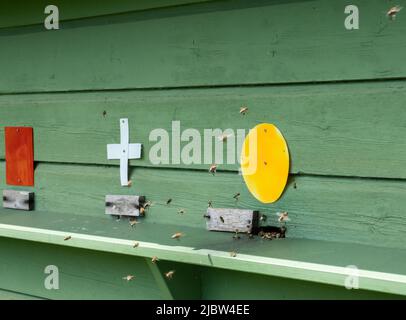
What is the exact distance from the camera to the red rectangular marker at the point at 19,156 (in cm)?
257

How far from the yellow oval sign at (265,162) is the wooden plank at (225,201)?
1.2 inches

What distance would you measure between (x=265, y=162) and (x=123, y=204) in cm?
63

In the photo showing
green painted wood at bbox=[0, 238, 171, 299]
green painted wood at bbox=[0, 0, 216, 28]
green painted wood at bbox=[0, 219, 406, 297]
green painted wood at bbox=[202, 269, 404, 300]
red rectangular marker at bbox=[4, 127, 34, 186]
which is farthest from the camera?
red rectangular marker at bbox=[4, 127, 34, 186]

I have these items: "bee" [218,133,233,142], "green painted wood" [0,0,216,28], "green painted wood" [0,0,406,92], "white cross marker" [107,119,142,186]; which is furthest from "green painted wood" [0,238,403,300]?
"green painted wood" [0,0,216,28]

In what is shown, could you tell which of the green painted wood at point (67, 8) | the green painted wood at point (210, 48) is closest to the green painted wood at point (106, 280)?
the green painted wood at point (210, 48)

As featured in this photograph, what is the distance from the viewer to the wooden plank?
171 centimetres

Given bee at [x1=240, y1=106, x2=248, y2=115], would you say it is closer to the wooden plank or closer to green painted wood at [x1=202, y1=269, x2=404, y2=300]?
the wooden plank

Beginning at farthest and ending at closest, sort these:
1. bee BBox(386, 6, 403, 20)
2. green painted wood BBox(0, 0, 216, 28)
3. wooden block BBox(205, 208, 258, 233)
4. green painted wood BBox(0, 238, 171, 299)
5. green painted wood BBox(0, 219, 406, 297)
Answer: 1. green painted wood BBox(0, 238, 171, 299)
2. green painted wood BBox(0, 0, 216, 28)
3. wooden block BBox(205, 208, 258, 233)
4. bee BBox(386, 6, 403, 20)
5. green painted wood BBox(0, 219, 406, 297)

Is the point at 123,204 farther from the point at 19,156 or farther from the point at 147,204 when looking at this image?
the point at 19,156

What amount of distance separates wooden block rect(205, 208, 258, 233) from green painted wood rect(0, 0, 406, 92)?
1.40 feet

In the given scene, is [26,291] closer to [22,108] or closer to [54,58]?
[22,108]

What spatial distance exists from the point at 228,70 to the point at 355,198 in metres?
0.60

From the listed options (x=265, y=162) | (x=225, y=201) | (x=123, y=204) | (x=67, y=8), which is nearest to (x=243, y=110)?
(x=265, y=162)

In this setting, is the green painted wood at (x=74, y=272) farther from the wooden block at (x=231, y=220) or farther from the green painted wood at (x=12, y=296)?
the wooden block at (x=231, y=220)
